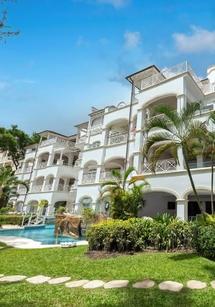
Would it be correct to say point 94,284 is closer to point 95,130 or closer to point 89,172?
point 89,172

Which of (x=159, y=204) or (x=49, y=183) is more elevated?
(x=49, y=183)

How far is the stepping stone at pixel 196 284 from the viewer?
19.4ft

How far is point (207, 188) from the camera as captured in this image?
15.6 m

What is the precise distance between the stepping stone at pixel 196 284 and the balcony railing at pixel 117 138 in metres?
18.8

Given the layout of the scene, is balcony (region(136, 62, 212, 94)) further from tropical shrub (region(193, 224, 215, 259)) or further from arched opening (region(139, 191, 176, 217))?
tropical shrub (region(193, 224, 215, 259))

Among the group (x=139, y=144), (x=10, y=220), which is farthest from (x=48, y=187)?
(x=139, y=144)

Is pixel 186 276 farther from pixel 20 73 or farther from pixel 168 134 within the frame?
pixel 20 73

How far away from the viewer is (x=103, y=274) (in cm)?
710

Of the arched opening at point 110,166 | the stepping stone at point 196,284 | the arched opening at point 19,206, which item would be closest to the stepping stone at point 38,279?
the stepping stone at point 196,284

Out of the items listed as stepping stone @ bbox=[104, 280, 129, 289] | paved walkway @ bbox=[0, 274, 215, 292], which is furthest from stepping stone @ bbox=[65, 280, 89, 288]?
stepping stone @ bbox=[104, 280, 129, 289]

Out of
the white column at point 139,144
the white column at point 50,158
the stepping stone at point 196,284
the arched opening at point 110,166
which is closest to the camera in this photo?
the stepping stone at point 196,284

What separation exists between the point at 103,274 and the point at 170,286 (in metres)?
1.97

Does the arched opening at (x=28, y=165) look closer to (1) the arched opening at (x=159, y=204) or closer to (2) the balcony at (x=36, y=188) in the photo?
(2) the balcony at (x=36, y=188)

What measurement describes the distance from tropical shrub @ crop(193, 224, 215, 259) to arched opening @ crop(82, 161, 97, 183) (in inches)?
670
